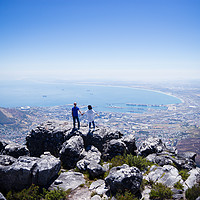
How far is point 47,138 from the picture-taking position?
1401 cm

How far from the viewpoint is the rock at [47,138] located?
13.5 meters

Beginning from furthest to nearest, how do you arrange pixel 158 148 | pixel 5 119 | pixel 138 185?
pixel 5 119
pixel 158 148
pixel 138 185

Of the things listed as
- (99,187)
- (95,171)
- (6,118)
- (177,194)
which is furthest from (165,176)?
(6,118)

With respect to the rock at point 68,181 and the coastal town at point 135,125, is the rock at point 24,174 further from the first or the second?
the coastal town at point 135,125

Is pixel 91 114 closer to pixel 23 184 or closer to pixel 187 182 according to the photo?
pixel 23 184

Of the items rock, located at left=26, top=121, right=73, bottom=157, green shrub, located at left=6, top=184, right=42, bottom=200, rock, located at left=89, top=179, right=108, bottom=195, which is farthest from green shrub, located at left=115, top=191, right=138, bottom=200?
rock, located at left=26, top=121, right=73, bottom=157

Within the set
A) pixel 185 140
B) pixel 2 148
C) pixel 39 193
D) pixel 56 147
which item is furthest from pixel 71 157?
pixel 185 140

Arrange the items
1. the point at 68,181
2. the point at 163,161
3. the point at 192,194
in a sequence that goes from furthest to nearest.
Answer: the point at 163,161
the point at 68,181
the point at 192,194

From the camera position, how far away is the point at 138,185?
703cm

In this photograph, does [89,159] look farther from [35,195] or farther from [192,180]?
[192,180]

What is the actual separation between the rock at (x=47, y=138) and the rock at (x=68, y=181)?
15.8 ft

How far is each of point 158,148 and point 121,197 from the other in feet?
31.6

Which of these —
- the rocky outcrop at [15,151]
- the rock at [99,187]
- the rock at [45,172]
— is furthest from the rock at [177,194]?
the rocky outcrop at [15,151]

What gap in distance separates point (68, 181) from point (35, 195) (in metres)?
2.00
